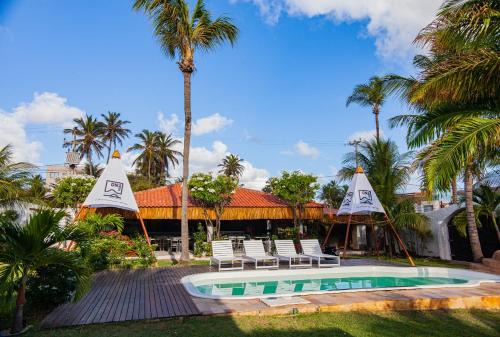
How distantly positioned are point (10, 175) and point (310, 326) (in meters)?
11.2

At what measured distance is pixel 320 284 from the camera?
10.8 meters

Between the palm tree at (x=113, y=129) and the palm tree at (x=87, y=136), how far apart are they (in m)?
1.24

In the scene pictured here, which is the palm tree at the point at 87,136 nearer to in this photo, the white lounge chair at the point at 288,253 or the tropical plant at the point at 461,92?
the white lounge chair at the point at 288,253

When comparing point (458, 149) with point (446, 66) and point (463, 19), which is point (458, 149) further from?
point (463, 19)

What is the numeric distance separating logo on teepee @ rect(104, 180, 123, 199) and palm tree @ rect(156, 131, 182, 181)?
3079 cm

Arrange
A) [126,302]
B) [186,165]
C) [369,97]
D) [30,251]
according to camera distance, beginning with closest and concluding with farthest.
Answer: [30,251] < [126,302] < [186,165] < [369,97]

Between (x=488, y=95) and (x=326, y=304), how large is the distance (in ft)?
17.1

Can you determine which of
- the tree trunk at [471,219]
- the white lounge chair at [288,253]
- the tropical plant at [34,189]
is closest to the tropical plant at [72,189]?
the tropical plant at [34,189]

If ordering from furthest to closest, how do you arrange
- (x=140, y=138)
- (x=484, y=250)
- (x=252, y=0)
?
(x=140, y=138), (x=484, y=250), (x=252, y=0)

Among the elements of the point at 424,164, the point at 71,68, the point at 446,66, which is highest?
the point at 71,68

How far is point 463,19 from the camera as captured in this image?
240 inches

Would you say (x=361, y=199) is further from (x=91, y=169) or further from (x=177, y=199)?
(x=91, y=169)

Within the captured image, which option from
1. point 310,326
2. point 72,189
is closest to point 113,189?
point 72,189

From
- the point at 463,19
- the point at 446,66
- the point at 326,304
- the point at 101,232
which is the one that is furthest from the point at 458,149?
the point at 101,232
